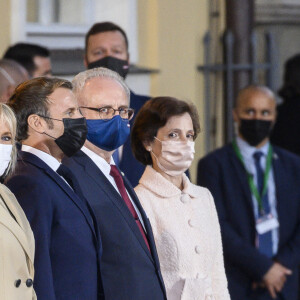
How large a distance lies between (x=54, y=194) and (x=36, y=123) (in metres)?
0.33

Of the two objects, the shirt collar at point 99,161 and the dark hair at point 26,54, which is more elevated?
the dark hair at point 26,54

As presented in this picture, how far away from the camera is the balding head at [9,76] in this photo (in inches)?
239

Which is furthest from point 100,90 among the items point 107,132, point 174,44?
point 174,44

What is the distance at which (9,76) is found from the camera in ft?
20.2

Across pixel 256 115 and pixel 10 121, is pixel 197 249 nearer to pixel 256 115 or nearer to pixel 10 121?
pixel 10 121

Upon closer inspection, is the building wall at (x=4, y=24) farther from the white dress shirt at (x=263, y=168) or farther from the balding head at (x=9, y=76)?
the white dress shirt at (x=263, y=168)

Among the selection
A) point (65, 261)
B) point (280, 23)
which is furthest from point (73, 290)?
point (280, 23)

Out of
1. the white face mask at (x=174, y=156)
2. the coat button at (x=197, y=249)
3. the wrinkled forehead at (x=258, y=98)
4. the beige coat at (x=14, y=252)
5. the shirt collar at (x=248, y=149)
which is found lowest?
the coat button at (x=197, y=249)

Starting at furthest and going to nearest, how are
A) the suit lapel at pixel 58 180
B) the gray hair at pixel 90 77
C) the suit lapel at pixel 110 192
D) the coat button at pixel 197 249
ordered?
the coat button at pixel 197 249 → the gray hair at pixel 90 77 → the suit lapel at pixel 110 192 → the suit lapel at pixel 58 180

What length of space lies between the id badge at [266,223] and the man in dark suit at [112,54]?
3.97 feet

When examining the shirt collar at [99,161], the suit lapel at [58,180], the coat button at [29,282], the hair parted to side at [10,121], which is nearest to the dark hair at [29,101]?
the suit lapel at [58,180]

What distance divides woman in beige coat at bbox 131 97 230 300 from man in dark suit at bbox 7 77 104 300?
0.57 meters

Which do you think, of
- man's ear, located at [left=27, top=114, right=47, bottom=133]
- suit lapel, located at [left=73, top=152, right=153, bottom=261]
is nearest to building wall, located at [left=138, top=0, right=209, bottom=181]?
suit lapel, located at [left=73, top=152, right=153, bottom=261]

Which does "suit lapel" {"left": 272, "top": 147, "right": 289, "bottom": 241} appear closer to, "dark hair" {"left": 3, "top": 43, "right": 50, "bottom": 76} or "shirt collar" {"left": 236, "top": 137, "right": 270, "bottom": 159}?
"shirt collar" {"left": 236, "top": 137, "right": 270, "bottom": 159}
